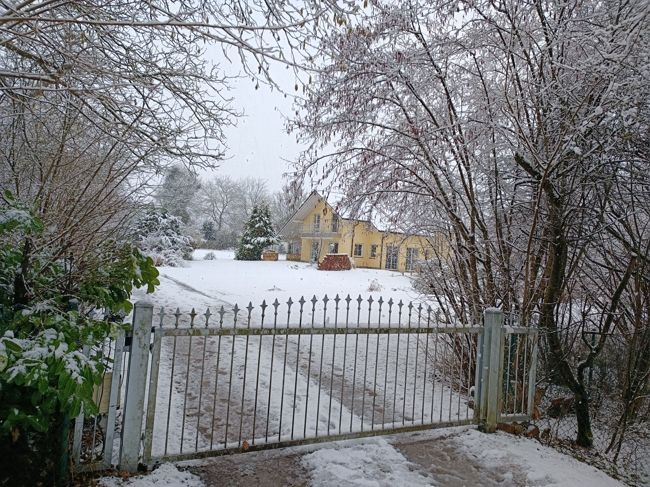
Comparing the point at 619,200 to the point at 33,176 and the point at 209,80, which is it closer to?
the point at 209,80

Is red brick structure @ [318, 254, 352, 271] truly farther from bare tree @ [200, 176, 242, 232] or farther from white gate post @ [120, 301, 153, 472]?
bare tree @ [200, 176, 242, 232]

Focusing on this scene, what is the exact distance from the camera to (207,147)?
4461 mm

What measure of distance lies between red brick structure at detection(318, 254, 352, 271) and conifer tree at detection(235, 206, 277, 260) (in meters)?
9.42

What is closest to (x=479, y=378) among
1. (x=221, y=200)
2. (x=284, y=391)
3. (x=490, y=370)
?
(x=490, y=370)

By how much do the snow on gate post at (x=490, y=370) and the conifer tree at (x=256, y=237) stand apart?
33.2 meters

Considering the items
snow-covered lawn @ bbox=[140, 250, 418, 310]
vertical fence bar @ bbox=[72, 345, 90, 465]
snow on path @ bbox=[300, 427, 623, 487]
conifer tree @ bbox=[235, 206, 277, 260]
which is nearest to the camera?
vertical fence bar @ bbox=[72, 345, 90, 465]

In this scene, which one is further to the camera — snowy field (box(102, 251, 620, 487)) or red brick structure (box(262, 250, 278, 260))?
red brick structure (box(262, 250, 278, 260))

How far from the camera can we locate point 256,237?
3731 cm

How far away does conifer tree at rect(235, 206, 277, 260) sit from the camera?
121 feet

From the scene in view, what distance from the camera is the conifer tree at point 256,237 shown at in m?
36.9

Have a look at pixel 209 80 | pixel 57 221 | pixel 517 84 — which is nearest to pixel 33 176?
pixel 57 221

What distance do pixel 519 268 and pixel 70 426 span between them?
5571 millimetres

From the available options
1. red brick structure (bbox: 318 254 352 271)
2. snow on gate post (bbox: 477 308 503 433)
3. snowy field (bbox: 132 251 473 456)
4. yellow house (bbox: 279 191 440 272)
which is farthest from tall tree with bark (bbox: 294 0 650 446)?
yellow house (bbox: 279 191 440 272)

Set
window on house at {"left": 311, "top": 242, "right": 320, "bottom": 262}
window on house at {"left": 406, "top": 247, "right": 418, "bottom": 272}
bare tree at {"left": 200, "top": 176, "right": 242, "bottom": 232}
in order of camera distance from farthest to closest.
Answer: bare tree at {"left": 200, "top": 176, "right": 242, "bottom": 232} → window on house at {"left": 311, "top": 242, "right": 320, "bottom": 262} → window on house at {"left": 406, "top": 247, "right": 418, "bottom": 272}
